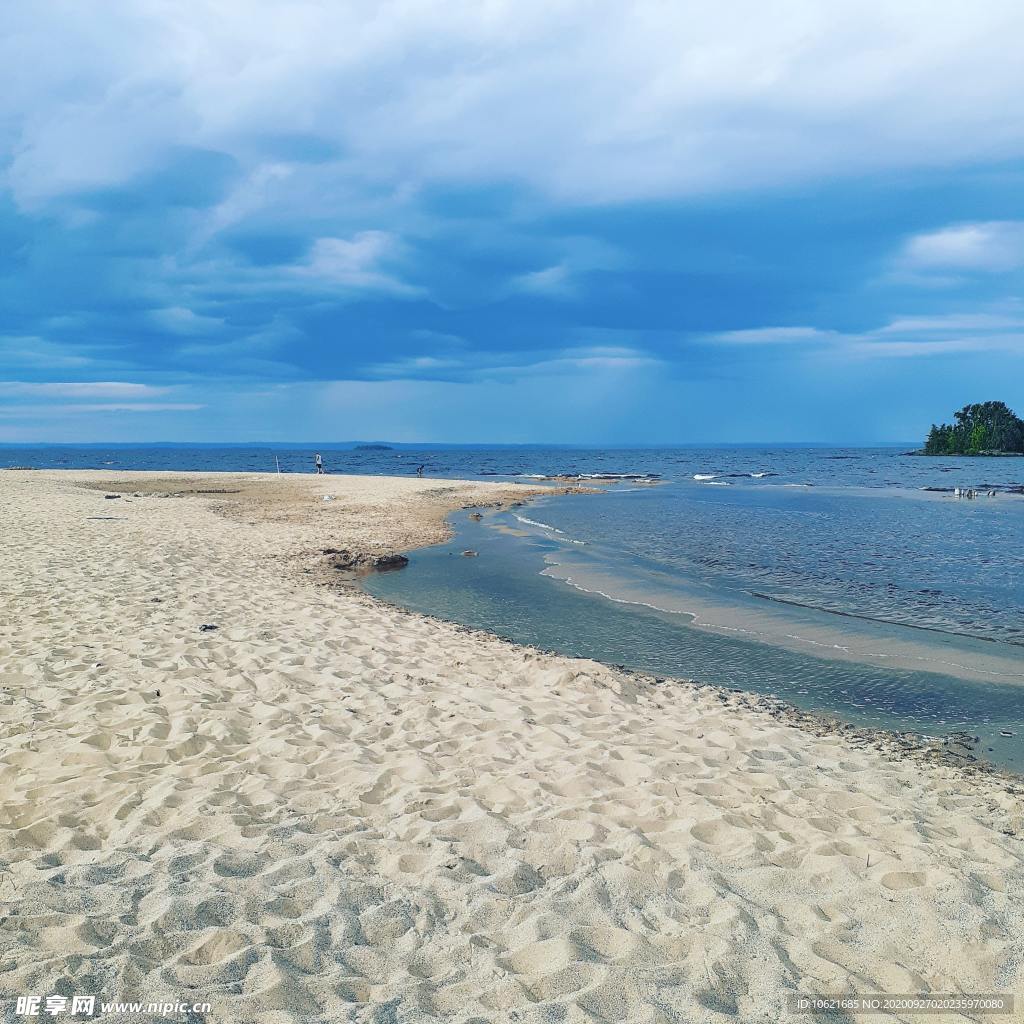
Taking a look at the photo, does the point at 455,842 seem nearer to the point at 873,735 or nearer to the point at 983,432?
the point at 873,735

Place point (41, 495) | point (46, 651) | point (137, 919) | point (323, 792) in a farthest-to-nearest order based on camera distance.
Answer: point (41, 495)
point (46, 651)
point (323, 792)
point (137, 919)

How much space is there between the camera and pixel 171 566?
47.8 ft

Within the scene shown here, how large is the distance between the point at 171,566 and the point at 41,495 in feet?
73.4

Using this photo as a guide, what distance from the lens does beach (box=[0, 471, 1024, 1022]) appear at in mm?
3482

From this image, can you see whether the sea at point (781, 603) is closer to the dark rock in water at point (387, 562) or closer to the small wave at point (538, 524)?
the small wave at point (538, 524)

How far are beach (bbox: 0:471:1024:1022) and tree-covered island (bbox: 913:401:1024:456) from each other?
14193cm

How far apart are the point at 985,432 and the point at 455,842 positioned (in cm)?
14763

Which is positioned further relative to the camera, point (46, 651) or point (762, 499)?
point (762, 499)

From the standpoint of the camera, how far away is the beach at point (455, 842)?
3482mm

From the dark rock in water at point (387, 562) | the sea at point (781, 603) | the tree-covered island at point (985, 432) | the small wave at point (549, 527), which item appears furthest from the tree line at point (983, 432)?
the dark rock in water at point (387, 562)

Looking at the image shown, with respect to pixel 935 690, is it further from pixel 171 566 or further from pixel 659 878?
pixel 171 566

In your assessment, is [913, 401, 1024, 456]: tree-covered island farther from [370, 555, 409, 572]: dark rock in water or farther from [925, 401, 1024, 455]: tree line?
[370, 555, 409, 572]: dark rock in water

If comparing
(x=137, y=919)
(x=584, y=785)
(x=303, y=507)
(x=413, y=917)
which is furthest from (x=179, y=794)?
(x=303, y=507)

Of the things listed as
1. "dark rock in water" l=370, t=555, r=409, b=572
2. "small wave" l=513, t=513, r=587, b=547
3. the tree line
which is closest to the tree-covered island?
the tree line
